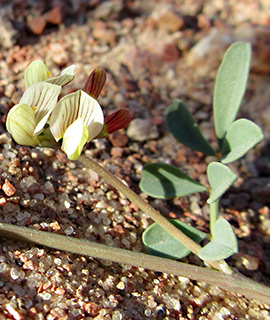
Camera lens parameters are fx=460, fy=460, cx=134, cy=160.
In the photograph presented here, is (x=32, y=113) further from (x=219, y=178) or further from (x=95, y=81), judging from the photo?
(x=219, y=178)

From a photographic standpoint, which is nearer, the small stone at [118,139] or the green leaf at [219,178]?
the green leaf at [219,178]

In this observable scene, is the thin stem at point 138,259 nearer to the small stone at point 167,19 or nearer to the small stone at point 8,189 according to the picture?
the small stone at point 8,189

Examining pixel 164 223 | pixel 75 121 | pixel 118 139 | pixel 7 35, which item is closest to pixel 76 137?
pixel 75 121

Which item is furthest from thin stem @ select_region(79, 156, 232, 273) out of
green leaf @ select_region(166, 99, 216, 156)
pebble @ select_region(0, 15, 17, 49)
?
pebble @ select_region(0, 15, 17, 49)

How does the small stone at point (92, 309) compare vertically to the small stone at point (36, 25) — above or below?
below

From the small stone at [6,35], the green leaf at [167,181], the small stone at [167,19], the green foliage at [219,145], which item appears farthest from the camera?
the small stone at [167,19]

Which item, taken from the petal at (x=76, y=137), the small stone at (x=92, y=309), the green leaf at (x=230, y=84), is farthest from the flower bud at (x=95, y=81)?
the small stone at (x=92, y=309)

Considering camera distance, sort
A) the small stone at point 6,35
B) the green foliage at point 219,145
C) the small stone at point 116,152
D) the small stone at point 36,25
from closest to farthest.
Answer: the green foliage at point 219,145, the small stone at point 116,152, the small stone at point 6,35, the small stone at point 36,25
